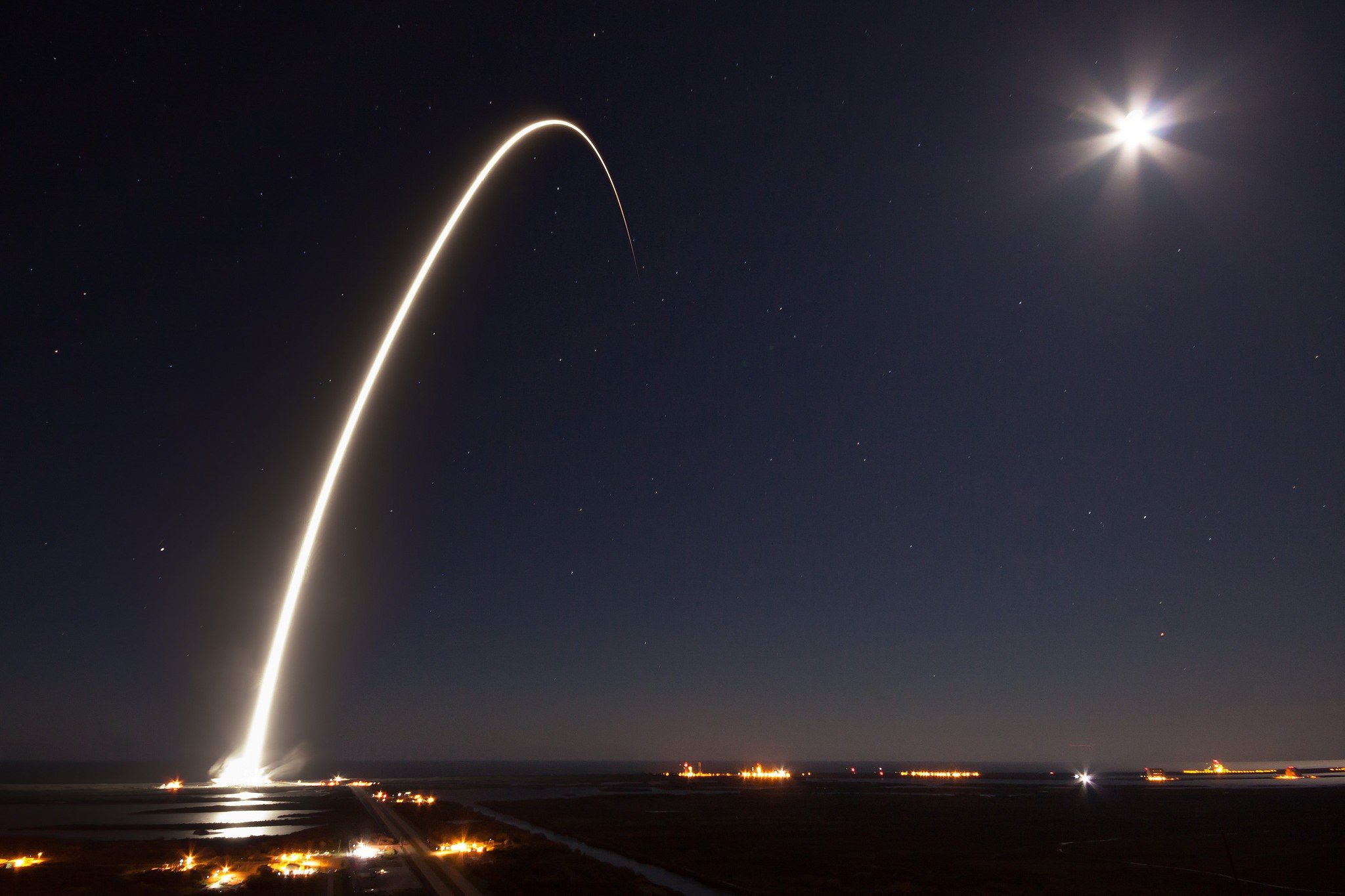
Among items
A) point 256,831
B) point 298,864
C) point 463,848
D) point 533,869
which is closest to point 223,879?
point 298,864

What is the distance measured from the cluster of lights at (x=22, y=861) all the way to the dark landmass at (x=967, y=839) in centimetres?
2516

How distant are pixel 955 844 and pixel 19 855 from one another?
45359 millimetres

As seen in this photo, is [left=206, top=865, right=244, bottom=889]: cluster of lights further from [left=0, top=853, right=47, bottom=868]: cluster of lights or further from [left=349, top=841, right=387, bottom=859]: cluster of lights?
[left=0, top=853, right=47, bottom=868]: cluster of lights

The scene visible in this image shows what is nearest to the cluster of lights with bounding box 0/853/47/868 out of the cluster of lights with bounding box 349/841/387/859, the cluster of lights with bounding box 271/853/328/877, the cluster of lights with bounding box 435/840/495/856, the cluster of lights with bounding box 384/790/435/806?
the cluster of lights with bounding box 271/853/328/877

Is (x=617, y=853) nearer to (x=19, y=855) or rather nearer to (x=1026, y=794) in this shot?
(x=19, y=855)

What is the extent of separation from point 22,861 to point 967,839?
153 ft

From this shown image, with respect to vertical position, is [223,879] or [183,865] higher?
[183,865]

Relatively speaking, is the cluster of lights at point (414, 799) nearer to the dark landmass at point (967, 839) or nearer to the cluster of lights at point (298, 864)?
the dark landmass at point (967, 839)

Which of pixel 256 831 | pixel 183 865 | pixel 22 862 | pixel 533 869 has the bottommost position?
pixel 533 869

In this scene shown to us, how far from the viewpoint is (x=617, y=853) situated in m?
41.2

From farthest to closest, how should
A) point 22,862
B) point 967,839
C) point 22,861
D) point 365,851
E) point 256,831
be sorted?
1. point 967,839
2. point 256,831
3. point 365,851
4. point 22,861
5. point 22,862

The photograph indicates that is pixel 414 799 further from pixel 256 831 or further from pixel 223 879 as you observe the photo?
pixel 223 879

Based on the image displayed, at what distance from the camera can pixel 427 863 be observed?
101ft

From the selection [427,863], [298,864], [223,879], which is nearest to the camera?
[223,879]
